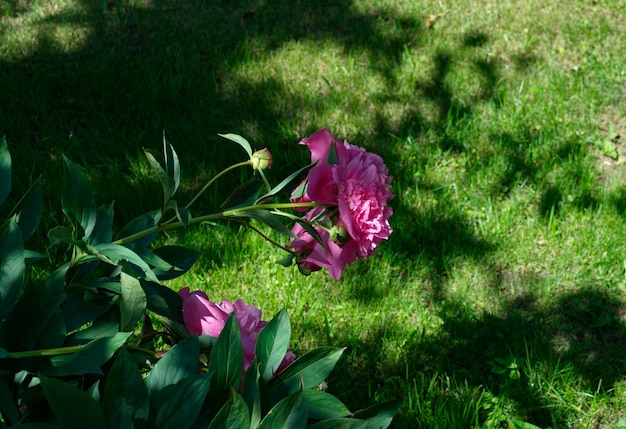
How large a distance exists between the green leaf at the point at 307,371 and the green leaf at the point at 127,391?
9.5 inches

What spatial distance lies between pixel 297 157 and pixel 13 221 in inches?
86.4

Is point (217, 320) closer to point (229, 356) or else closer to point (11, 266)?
point (229, 356)

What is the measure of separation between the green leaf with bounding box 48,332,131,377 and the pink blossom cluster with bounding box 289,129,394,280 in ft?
1.25

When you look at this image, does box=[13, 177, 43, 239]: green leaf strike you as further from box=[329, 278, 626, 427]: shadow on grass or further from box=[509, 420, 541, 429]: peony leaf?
box=[509, 420, 541, 429]: peony leaf

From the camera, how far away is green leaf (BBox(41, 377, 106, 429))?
36.9 inches

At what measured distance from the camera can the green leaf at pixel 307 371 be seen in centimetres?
122

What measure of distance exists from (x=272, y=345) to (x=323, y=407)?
0.44 feet

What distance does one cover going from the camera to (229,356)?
1.11 meters

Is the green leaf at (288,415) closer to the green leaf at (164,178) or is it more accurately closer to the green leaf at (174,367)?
the green leaf at (174,367)

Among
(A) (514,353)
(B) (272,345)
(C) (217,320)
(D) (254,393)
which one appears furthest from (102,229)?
(A) (514,353)

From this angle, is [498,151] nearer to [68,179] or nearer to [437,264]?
[437,264]

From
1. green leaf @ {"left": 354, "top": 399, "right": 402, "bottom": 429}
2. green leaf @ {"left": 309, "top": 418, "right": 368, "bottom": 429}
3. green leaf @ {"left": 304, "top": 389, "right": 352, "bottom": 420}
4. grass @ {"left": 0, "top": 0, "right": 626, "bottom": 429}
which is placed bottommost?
grass @ {"left": 0, "top": 0, "right": 626, "bottom": 429}

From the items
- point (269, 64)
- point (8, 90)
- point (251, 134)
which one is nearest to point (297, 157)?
point (251, 134)

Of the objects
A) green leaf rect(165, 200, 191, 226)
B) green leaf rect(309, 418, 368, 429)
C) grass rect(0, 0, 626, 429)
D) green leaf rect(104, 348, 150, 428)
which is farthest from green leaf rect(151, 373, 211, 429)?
grass rect(0, 0, 626, 429)
